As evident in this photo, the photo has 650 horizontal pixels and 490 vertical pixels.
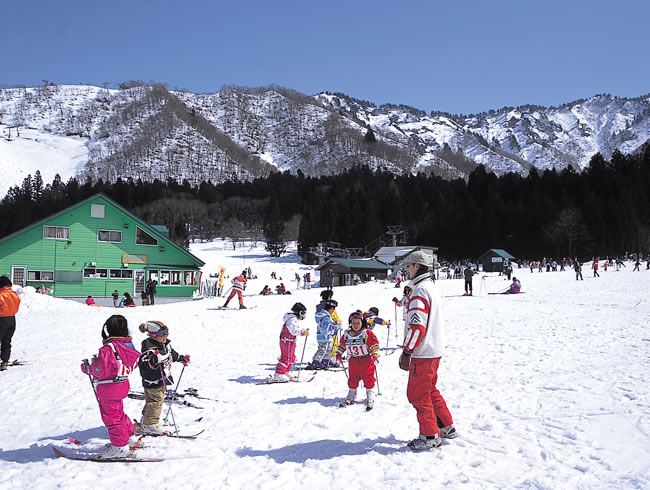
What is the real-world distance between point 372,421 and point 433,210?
98.0 m

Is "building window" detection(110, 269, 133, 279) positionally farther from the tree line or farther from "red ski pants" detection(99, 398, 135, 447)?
the tree line

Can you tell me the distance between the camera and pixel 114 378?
183 inches

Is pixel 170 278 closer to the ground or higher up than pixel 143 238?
closer to the ground

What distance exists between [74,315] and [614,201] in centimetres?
8574

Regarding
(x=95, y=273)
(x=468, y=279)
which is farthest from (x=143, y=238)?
(x=468, y=279)

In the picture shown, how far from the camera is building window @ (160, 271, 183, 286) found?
35.2m

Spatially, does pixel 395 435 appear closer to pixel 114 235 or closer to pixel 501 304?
pixel 501 304

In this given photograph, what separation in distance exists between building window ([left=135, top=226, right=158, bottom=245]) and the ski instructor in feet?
109

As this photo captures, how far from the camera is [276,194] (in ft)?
405

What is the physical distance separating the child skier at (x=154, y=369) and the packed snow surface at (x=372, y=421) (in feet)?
0.92

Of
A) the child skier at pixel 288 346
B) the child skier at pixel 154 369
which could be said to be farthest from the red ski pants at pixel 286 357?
the child skier at pixel 154 369

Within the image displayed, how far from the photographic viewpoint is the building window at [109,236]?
3369 centimetres

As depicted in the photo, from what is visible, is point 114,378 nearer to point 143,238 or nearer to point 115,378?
point 115,378

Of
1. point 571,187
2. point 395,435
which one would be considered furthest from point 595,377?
point 571,187
